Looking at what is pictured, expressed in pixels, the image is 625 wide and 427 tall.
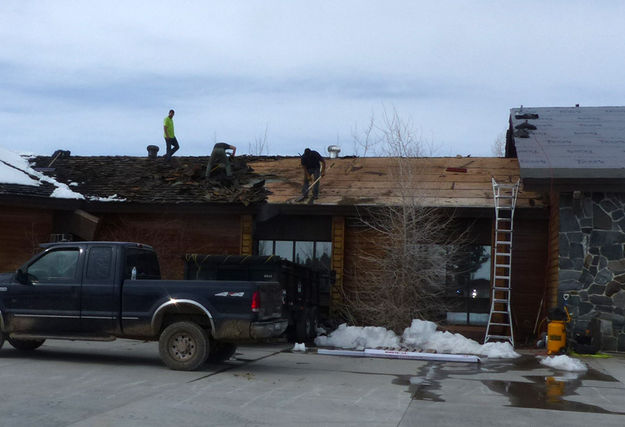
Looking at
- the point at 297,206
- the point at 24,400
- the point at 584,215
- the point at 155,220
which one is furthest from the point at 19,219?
the point at 584,215

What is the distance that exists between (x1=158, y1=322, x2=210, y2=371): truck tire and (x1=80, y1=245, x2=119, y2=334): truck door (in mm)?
962

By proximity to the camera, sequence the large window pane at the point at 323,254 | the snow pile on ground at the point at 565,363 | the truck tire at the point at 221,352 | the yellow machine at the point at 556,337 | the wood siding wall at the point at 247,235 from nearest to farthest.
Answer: the truck tire at the point at 221,352 → the snow pile on ground at the point at 565,363 → the yellow machine at the point at 556,337 → the wood siding wall at the point at 247,235 → the large window pane at the point at 323,254

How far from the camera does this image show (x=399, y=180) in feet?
62.1

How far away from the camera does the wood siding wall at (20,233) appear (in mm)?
18109

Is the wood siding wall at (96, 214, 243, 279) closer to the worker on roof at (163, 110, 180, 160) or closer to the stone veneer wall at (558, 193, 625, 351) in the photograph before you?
the worker on roof at (163, 110, 180, 160)

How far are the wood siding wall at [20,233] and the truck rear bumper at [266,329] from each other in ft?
30.9

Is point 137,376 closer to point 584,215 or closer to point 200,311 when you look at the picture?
point 200,311

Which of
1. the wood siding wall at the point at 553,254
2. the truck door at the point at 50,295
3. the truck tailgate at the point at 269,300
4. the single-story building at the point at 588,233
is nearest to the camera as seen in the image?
the truck tailgate at the point at 269,300

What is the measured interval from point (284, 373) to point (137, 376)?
7.68 feet

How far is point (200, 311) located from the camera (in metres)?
11.1

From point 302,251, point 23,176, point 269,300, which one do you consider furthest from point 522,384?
point 23,176


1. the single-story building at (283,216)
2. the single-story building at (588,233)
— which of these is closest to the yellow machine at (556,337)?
the single-story building at (588,233)

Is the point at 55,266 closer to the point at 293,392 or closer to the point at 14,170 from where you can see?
the point at 293,392

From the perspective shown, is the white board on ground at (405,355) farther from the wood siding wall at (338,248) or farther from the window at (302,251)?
the window at (302,251)
